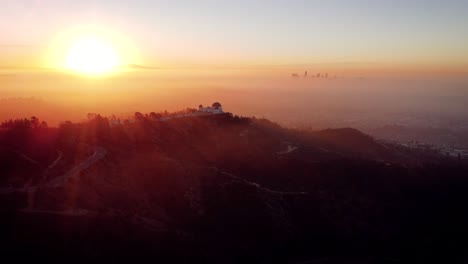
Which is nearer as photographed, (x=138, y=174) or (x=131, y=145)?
(x=138, y=174)

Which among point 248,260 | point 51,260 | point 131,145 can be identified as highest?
point 131,145

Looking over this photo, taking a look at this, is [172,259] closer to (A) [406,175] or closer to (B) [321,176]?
(B) [321,176]

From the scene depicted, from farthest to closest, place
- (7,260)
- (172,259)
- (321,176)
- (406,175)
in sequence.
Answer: (406,175)
(321,176)
(172,259)
(7,260)

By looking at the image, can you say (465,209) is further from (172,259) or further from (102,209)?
(102,209)

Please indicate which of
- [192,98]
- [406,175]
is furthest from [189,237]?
[192,98]

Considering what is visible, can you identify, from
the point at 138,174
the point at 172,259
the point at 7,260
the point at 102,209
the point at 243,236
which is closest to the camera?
the point at 7,260

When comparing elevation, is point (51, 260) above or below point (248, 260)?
above
